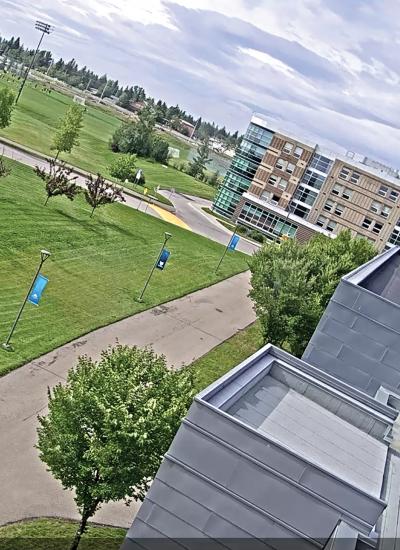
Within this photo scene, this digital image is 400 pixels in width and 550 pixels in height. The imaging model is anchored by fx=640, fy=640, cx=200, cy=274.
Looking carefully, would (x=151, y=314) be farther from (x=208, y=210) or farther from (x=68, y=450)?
(x=208, y=210)

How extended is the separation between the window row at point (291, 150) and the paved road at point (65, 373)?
125 feet

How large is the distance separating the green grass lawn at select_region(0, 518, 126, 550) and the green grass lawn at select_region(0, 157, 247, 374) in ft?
25.4

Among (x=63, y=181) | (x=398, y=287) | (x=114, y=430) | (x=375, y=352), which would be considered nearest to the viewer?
(x=114, y=430)

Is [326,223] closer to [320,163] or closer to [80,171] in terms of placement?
[320,163]

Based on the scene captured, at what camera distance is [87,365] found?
16875mm

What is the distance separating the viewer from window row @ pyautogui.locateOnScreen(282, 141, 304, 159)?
7844 cm

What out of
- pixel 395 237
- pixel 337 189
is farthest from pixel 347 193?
pixel 395 237

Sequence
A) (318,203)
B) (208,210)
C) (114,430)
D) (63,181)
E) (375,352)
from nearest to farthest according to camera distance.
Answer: (114,430), (375,352), (63,181), (318,203), (208,210)

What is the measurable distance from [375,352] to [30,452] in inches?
484

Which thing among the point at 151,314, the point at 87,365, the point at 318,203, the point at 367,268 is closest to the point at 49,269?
the point at 151,314

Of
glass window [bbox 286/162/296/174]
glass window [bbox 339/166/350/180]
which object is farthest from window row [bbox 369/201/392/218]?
glass window [bbox 286/162/296/174]

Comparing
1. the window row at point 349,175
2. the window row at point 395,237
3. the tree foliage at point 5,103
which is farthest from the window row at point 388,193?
the tree foliage at point 5,103

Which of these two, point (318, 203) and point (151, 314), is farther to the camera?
point (318, 203)

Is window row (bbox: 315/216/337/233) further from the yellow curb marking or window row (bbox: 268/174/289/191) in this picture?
the yellow curb marking
